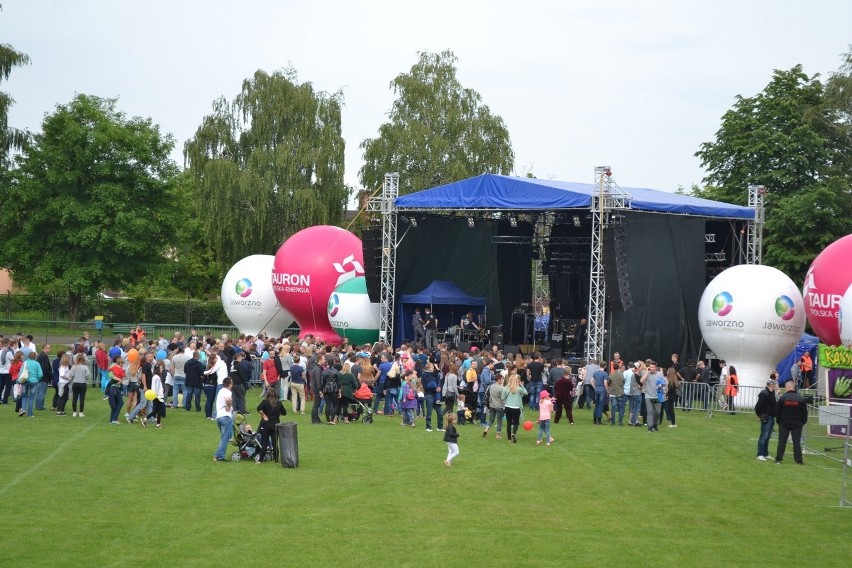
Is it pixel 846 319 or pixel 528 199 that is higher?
pixel 528 199

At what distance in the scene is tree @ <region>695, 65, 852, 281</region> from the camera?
134ft

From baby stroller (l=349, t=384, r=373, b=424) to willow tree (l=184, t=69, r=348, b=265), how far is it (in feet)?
95.2

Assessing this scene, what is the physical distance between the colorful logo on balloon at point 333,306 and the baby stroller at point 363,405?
13331 millimetres

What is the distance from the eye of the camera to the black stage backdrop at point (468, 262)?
115 ft

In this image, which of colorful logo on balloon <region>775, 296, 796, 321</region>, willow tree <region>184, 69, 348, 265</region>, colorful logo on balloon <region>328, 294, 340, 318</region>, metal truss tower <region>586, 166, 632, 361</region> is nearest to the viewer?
colorful logo on balloon <region>775, 296, 796, 321</region>

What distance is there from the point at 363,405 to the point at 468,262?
578 inches

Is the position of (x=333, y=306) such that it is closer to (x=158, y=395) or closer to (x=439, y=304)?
(x=439, y=304)

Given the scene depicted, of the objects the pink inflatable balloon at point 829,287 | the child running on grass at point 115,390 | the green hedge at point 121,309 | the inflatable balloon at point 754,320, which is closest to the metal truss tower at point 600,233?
the inflatable balloon at point 754,320

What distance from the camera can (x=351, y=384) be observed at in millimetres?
21438

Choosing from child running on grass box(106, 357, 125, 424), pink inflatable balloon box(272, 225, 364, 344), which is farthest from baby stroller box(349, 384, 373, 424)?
pink inflatable balloon box(272, 225, 364, 344)

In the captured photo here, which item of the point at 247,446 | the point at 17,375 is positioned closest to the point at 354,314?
the point at 17,375

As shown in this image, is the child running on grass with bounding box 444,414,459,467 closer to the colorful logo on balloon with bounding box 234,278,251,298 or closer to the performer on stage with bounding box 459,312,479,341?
the performer on stage with bounding box 459,312,479,341

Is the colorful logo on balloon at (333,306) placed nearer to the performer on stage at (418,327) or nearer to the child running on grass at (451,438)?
the performer on stage at (418,327)

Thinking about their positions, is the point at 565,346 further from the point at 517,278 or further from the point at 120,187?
the point at 120,187
